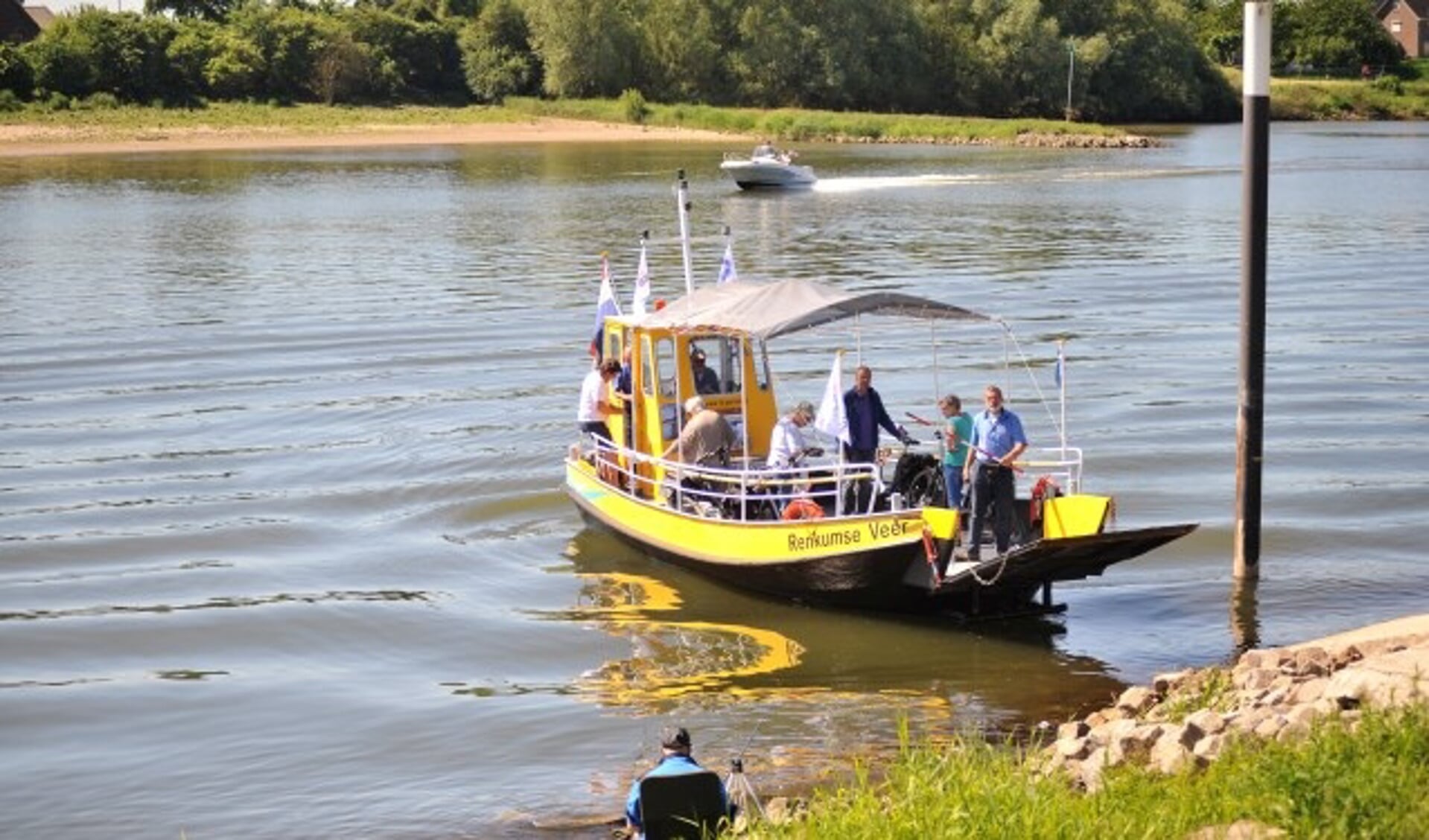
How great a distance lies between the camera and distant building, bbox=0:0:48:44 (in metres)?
131

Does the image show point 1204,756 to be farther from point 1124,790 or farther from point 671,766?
point 671,766

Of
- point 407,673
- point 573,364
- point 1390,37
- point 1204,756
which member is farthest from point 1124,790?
point 1390,37

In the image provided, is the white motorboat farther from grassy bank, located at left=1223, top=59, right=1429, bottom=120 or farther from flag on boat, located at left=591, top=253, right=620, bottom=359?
grassy bank, located at left=1223, top=59, right=1429, bottom=120

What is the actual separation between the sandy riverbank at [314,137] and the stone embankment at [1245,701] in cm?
8939

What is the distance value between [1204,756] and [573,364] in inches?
925

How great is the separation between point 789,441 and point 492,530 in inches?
228

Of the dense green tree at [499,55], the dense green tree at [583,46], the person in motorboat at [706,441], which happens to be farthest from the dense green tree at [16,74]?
the person in motorboat at [706,441]

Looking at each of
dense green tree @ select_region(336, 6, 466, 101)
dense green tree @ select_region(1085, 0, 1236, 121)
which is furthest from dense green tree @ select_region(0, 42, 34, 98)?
dense green tree @ select_region(1085, 0, 1236, 121)

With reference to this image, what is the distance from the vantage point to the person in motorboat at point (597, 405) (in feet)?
75.8

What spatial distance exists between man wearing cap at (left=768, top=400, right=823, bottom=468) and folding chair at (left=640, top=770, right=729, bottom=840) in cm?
809

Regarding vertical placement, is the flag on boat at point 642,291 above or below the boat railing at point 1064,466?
above

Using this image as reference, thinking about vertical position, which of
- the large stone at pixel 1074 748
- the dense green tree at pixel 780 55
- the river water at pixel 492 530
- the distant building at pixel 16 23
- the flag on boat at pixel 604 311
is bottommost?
the river water at pixel 492 530

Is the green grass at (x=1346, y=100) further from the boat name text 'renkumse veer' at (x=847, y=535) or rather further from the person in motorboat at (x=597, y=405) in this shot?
the boat name text 'renkumse veer' at (x=847, y=535)

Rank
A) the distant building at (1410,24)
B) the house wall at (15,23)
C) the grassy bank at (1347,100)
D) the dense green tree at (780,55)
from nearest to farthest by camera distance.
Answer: the dense green tree at (780,55) → the grassy bank at (1347,100) → the house wall at (15,23) → the distant building at (1410,24)
